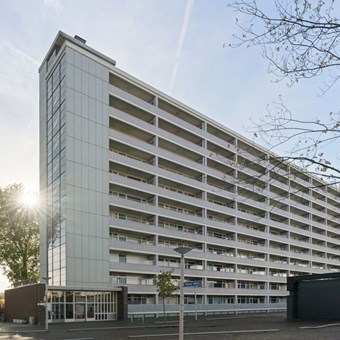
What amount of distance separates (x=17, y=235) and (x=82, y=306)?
23841 mm

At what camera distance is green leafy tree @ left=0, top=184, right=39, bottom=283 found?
64438 mm

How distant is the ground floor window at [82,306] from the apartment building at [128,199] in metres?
0.10

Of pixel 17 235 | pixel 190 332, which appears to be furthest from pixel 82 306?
A: pixel 17 235

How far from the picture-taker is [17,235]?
64.9 metres

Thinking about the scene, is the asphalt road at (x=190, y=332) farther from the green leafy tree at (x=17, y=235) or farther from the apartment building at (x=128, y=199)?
the green leafy tree at (x=17, y=235)

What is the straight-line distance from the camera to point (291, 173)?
8352 millimetres

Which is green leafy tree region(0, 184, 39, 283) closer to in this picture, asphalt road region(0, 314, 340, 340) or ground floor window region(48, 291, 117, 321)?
ground floor window region(48, 291, 117, 321)

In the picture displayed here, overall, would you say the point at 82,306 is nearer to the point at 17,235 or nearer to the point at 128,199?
the point at 128,199

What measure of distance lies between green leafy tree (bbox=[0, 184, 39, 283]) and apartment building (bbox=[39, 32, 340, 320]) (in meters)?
12.1

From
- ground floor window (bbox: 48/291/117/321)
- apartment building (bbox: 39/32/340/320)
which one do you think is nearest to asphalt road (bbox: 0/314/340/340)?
ground floor window (bbox: 48/291/117/321)

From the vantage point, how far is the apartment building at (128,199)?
47.7 m

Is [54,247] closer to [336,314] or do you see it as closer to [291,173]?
[336,314]

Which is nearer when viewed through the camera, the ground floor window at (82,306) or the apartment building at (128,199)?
the ground floor window at (82,306)

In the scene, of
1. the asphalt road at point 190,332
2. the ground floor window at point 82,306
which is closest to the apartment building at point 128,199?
the ground floor window at point 82,306
